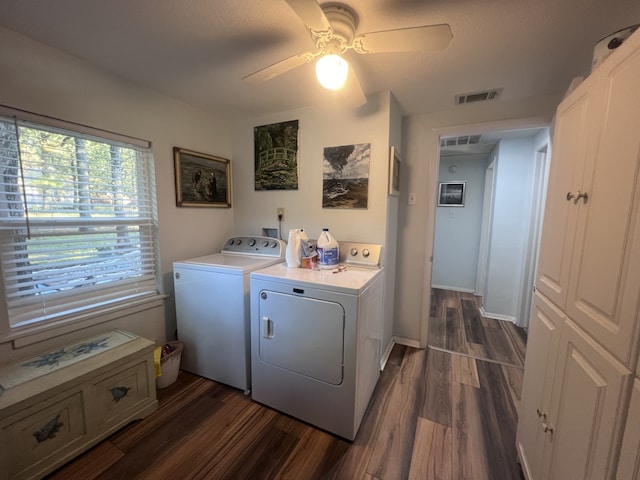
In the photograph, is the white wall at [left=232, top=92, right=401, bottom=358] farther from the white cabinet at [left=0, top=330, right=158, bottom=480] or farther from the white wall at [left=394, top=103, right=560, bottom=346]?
the white cabinet at [left=0, top=330, right=158, bottom=480]

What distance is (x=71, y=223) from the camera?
63.2 inches

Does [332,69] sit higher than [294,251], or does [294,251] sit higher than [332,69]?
[332,69]

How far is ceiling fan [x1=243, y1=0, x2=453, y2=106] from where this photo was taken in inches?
39.6

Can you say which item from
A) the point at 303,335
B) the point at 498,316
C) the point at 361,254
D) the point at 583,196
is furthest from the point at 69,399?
the point at 498,316

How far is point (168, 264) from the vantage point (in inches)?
84.5

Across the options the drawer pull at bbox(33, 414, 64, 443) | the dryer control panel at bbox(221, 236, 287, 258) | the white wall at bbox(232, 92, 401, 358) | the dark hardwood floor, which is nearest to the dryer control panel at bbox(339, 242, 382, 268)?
the white wall at bbox(232, 92, 401, 358)

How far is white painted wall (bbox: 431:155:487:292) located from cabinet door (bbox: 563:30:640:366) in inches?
126

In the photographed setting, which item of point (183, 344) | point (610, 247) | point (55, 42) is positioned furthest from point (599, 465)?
point (55, 42)

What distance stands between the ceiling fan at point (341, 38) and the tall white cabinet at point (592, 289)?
23.2 inches

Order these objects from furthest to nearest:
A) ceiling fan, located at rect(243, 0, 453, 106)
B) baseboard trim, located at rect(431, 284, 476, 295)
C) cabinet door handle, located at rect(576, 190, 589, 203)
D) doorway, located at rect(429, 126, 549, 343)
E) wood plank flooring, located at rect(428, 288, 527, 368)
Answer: baseboard trim, located at rect(431, 284, 476, 295) < doorway, located at rect(429, 126, 549, 343) < wood plank flooring, located at rect(428, 288, 527, 368) < ceiling fan, located at rect(243, 0, 453, 106) < cabinet door handle, located at rect(576, 190, 589, 203)

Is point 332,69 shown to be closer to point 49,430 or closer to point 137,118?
point 137,118

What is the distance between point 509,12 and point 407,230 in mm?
1650

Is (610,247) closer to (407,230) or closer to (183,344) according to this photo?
(407,230)

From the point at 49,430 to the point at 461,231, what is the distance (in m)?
4.78
